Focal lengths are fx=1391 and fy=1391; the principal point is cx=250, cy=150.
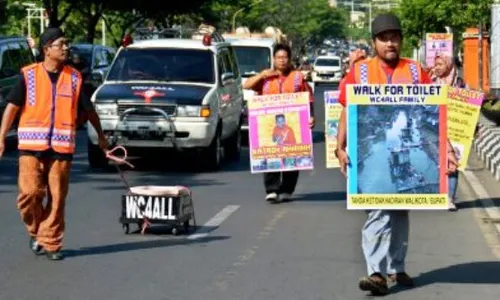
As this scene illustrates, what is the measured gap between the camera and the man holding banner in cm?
1620

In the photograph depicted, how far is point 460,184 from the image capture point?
1880 cm

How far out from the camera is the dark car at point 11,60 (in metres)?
22.8

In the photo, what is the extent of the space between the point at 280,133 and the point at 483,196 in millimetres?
2669

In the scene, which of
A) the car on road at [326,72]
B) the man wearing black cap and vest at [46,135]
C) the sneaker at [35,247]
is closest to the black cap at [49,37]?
the man wearing black cap and vest at [46,135]

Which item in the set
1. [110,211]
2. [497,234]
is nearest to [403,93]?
[497,234]

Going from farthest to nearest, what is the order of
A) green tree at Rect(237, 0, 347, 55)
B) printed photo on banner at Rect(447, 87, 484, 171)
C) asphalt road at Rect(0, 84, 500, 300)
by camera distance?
green tree at Rect(237, 0, 347, 55) < printed photo on banner at Rect(447, 87, 484, 171) < asphalt road at Rect(0, 84, 500, 300)

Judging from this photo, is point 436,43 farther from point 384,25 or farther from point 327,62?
point 327,62

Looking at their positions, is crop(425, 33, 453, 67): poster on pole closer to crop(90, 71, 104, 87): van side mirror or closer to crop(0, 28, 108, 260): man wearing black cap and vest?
crop(90, 71, 104, 87): van side mirror

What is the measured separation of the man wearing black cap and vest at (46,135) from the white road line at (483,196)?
4769mm

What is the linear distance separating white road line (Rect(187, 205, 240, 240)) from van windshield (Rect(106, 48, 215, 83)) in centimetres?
550

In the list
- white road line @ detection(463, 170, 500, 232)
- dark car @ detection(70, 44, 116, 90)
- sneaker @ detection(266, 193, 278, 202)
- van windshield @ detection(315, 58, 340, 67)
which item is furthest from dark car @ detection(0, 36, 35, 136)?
van windshield @ detection(315, 58, 340, 67)

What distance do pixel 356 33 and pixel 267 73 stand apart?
604 feet

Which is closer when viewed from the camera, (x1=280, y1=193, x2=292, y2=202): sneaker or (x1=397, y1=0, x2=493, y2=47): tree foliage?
(x1=280, y1=193, x2=292, y2=202): sneaker

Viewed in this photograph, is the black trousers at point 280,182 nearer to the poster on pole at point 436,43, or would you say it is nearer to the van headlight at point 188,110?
the van headlight at point 188,110
